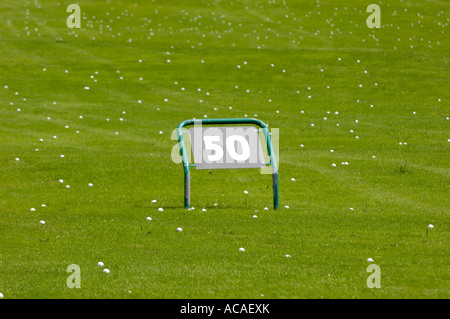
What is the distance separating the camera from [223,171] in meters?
17.4

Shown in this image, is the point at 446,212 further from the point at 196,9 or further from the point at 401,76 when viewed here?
the point at 196,9

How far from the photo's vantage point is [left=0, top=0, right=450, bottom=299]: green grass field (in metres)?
9.62

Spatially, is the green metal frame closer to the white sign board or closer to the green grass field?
the white sign board

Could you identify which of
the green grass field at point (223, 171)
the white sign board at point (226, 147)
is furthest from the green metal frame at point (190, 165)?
the green grass field at point (223, 171)

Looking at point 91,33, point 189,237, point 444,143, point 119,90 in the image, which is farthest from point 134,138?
point 91,33

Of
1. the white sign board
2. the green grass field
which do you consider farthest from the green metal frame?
the green grass field

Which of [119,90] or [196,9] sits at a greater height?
[196,9]

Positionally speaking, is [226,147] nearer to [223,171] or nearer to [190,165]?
[190,165]

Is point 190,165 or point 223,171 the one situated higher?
point 190,165

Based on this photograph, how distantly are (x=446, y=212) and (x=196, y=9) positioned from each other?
3145 cm

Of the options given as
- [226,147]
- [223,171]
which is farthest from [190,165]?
[223,171]

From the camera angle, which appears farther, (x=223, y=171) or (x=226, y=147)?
(x=223, y=171)

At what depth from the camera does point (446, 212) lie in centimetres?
1320

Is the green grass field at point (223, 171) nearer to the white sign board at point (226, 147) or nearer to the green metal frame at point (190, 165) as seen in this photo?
the green metal frame at point (190, 165)
